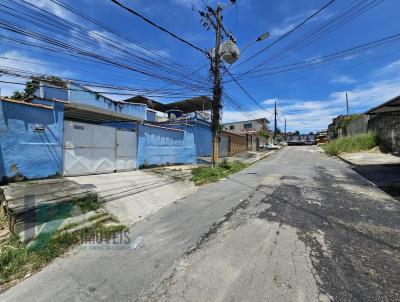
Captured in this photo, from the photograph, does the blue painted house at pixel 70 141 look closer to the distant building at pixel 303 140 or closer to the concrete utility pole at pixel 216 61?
the concrete utility pole at pixel 216 61

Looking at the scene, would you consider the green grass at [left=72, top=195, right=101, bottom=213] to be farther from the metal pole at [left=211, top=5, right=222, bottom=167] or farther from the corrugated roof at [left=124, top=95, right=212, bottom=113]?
the corrugated roof at [left=124, top=95, right=212, bottom=113]

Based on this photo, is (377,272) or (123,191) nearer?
(377,272)

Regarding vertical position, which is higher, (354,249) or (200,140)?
(200,140)

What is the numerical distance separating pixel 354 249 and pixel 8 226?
6.48 meters

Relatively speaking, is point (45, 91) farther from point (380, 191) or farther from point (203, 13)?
point (380, 191)

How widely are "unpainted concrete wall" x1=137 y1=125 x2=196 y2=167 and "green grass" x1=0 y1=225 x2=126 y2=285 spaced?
7.55 meters

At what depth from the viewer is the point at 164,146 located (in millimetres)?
13875

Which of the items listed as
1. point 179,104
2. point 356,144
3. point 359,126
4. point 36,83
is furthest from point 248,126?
point 36,83

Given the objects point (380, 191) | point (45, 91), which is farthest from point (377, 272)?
point (45, 91)

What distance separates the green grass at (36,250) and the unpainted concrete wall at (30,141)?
375cm

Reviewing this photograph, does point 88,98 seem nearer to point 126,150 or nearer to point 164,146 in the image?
point 164,146

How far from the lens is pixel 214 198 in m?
7.35

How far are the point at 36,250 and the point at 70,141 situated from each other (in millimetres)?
5532

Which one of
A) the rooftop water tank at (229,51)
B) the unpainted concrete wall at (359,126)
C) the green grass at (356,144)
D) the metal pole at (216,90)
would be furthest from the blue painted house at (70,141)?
the unpainted concrete wall at (359,126)
